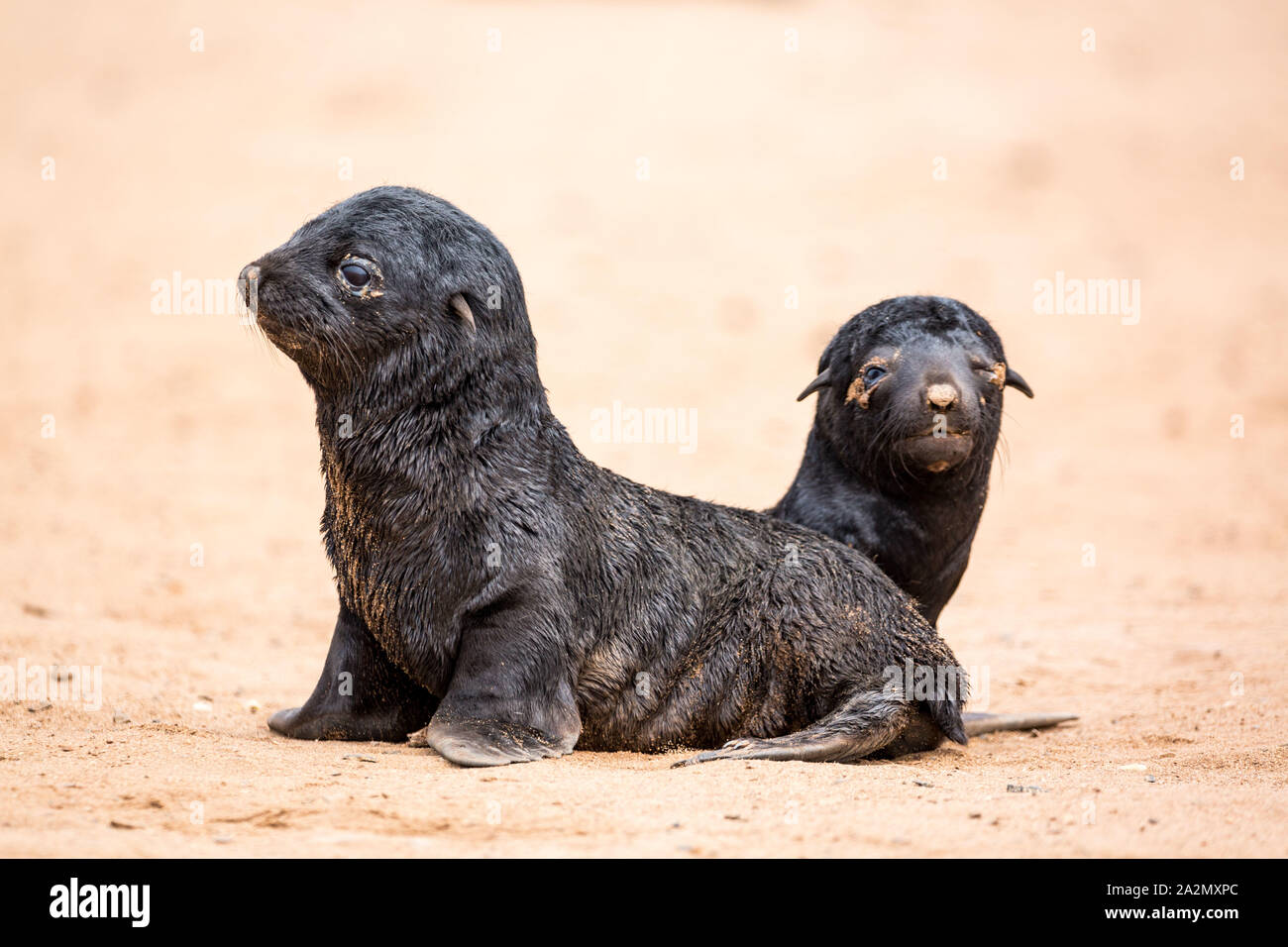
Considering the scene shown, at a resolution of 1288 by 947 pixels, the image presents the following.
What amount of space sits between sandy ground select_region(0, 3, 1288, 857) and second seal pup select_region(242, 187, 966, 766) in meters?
0.32

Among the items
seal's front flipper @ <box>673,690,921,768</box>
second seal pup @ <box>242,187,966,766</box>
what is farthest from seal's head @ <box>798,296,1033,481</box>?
seal's front flipper @ <box>673,690,921,768</box>

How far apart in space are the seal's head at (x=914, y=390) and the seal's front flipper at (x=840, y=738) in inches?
46.9

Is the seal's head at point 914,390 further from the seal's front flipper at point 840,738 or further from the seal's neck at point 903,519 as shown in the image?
the seal's front flipper at point 840,738

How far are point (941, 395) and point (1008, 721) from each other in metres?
1.86

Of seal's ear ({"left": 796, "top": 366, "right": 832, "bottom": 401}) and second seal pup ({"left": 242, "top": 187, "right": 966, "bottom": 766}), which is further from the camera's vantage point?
seal's ear ({"left": 796, "top": 366, "right": 832, "bottom": 401})

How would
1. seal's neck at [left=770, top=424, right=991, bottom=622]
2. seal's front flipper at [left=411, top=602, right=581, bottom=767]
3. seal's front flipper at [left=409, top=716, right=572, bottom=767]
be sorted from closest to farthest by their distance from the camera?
1. seal's front flipper at [left=409, top=716, right=572, bottom=767]
2. seal's front flipper at [left=411, top=602, right=581, bottom=767]
3. seal's neck at [left=770, top=424, right=991, bottom=622]

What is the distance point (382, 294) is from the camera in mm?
5469

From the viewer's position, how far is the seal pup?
21.4ft

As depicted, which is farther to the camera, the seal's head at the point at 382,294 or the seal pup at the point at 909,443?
the seal pup at the point at 909,443

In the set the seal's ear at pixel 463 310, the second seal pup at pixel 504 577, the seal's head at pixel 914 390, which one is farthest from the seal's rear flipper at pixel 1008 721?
the seal's ear at pixel 463 310

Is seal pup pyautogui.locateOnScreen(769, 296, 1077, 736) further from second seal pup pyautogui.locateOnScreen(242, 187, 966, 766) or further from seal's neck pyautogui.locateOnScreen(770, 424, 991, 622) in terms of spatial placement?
second seal pup pyautogui.locateOnScreen(242, 187, 966, 766)

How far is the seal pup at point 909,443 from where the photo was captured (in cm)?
651

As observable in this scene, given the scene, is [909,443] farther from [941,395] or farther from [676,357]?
[676,357]
